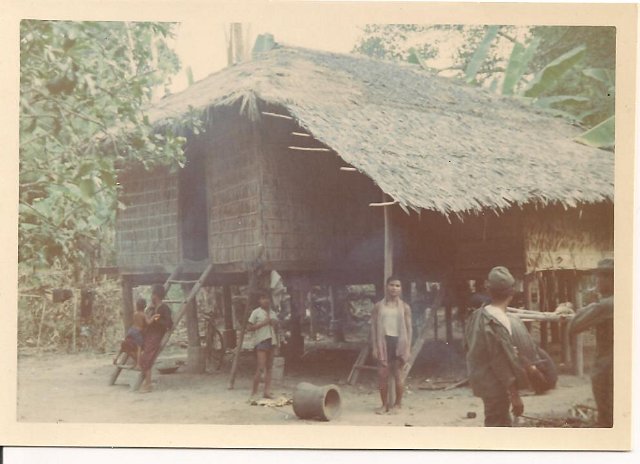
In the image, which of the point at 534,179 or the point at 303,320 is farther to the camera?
the point at 303,320

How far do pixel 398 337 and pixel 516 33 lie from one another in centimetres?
302

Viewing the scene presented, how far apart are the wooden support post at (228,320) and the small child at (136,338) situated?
242cm

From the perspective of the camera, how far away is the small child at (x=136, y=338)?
821 centimetres

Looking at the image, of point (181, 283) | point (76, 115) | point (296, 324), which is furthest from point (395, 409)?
point (76, 115)

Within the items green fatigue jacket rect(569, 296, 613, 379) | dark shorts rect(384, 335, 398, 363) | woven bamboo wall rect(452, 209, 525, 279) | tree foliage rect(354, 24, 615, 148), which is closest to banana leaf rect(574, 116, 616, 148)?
tree foliage rect(354, 24, 615, 148)

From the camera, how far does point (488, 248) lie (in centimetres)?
870

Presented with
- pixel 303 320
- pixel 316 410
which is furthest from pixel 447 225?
pixel 303 320

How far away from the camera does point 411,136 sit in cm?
851

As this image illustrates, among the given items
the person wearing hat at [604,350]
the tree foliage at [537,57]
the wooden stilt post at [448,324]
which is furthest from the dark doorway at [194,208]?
the person wearing hat at [604,350]

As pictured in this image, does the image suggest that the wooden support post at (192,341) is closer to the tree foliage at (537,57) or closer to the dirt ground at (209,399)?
the dirt ground at (209,399)

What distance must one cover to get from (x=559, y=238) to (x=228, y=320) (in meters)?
4.98

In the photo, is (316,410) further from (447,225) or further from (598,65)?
(598,65)

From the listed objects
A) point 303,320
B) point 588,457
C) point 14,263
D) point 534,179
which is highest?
point 534,179

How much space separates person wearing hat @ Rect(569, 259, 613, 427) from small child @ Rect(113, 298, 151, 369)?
4.08 meters
